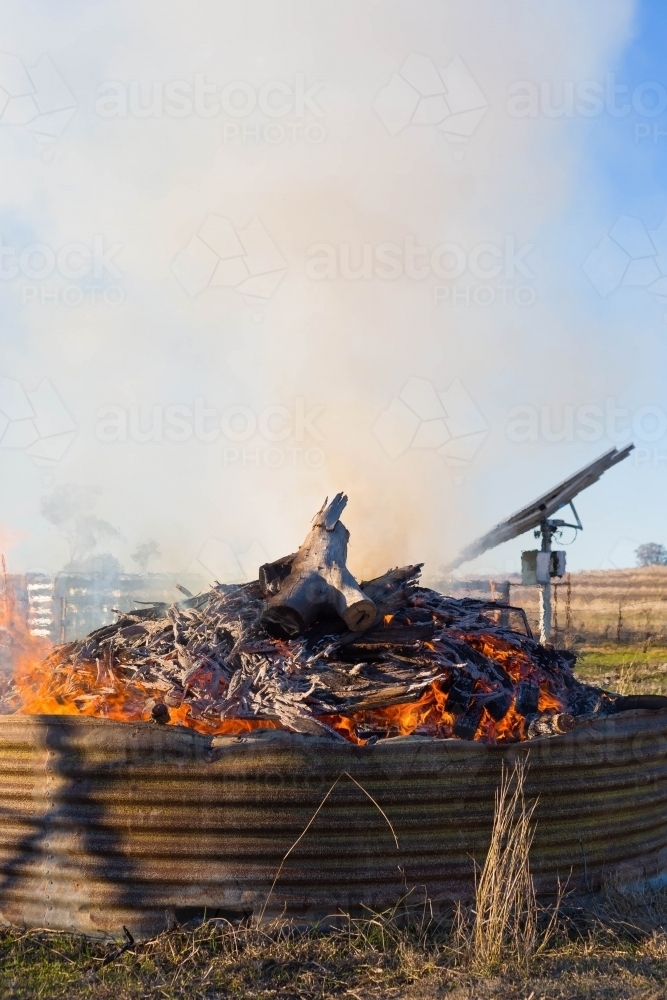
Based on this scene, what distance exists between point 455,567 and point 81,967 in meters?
11.6

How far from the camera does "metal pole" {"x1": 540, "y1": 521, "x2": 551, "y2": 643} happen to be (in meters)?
15.1

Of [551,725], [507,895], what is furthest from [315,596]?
[507,895]

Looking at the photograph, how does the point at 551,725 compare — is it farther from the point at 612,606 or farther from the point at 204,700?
the point at 612,606

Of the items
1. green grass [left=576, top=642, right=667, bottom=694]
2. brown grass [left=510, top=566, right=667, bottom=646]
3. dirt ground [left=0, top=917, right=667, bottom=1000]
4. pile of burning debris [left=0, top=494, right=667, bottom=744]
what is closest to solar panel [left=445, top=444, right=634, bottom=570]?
brown grass [left=510, top=566, right=667, bottom=646]

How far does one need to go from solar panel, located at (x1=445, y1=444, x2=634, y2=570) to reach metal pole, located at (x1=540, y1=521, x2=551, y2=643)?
8.8 inches

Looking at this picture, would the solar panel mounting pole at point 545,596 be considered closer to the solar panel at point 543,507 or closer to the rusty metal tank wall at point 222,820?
the solar panel at point 543,507

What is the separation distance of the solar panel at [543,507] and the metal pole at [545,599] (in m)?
0.22

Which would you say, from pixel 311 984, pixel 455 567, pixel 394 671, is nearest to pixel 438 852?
pixel 311 984

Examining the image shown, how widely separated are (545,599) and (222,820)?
11772mm

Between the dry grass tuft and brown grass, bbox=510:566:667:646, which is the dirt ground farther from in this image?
brown grass, bbox=510:566:667:646

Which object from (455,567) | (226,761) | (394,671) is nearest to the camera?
(226,761)

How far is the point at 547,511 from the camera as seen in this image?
15594 millimetres

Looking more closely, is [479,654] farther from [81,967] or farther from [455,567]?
[455,567]

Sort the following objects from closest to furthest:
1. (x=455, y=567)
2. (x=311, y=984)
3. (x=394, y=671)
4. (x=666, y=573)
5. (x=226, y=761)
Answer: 1. (x=311, y=984)
2. (x=226, y=761)
3. (x=394, y=671)
4. (x=455, y=567)
5. (x=666, y=573)
